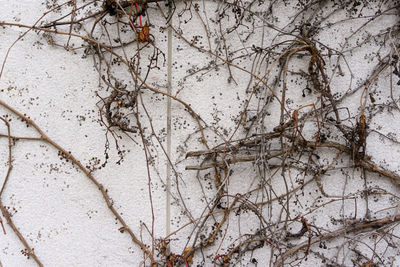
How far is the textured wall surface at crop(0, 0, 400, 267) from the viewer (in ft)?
5.85

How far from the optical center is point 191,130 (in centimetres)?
180

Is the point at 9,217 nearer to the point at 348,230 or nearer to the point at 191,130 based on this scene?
the point at 191,130

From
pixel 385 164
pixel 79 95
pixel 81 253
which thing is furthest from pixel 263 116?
pixel 81 253

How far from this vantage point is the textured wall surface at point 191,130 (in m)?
1.78

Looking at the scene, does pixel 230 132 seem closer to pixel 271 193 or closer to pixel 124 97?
pixel 271 193

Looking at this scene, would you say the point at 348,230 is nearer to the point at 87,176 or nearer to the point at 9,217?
the point at 87,176

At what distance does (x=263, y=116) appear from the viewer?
1773 millimetres

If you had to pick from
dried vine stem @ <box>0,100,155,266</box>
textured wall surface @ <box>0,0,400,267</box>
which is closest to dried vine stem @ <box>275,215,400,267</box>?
textured wall surface @ <box>0,0,400,267</box>

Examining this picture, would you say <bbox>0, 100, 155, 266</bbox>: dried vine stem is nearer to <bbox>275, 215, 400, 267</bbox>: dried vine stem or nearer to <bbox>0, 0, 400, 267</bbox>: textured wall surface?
<bbox>0, 0, 400, 267</bbox>: textured wall surface

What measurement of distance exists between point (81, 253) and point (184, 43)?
1.10 meters

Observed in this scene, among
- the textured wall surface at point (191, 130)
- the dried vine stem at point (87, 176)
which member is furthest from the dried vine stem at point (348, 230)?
the dried vine stem at point (87, 176)

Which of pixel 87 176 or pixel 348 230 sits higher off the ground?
pixel 87 176

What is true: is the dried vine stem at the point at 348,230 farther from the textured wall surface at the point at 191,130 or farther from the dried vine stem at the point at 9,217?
the dried vine stem at the point at 9,217

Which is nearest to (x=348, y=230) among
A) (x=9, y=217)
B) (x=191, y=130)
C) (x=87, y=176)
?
(x=191, y=130)
